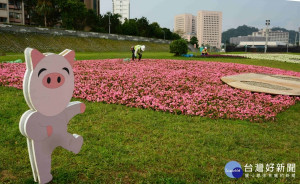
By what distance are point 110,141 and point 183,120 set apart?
2059 mm

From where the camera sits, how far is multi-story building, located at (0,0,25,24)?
58594 millimetres

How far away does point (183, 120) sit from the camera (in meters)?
6.18

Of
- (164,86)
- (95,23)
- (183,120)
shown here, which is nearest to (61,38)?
(95,23)

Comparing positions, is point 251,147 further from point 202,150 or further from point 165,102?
point 165,102

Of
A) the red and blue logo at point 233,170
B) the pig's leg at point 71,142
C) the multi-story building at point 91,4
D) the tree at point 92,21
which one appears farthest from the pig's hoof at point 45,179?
the multi-story building at point 91,4

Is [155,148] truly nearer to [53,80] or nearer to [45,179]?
[45,179]

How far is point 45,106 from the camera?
308 cm

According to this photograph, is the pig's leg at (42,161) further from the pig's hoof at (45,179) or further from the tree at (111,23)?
the tree at (111,23)

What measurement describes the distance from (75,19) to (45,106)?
65.2 m

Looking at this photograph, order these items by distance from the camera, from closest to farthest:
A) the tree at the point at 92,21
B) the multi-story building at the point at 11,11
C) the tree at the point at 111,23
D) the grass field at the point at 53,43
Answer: the grass field at the point at 53,43 → the multi-story building at the point at 11,11 → the tree at the point at 92,21 → the tree at the point at 111,23

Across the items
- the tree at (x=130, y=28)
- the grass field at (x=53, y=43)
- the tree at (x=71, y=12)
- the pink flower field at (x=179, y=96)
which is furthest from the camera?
the tree at (x=130, y=28)

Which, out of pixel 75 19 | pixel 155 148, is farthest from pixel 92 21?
pixel 155 148

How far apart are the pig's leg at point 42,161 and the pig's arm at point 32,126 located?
13 centimetres

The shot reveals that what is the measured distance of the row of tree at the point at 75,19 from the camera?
57.7 meters
